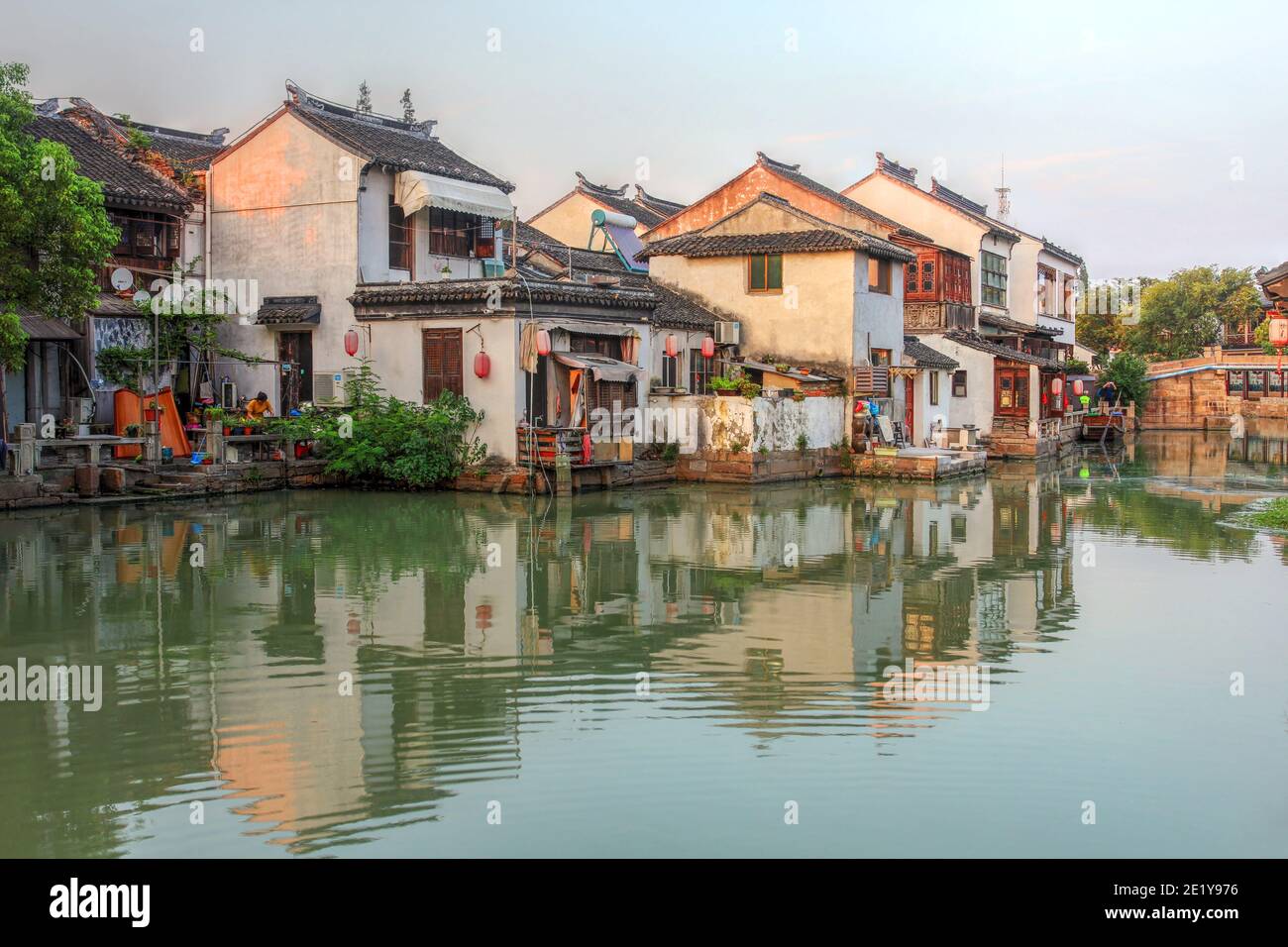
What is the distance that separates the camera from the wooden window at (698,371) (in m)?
30.1

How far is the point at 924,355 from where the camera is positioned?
35.4 metres

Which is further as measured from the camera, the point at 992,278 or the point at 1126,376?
the point at 1126,376

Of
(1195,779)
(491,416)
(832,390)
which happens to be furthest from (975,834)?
(832,390)

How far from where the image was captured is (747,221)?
1244 inches

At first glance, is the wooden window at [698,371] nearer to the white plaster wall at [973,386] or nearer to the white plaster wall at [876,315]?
the white plaster wall at [876,315]

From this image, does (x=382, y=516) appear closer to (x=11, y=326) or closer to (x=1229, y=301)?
(x=11, y=326)

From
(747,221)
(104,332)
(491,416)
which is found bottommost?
(491,416)

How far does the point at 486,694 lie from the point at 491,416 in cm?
1477

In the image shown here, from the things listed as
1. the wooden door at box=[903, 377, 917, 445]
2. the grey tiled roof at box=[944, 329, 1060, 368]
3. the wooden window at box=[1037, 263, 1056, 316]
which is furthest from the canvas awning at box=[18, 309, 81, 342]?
the wooden window at box=[1037, 263, 1056, 316]

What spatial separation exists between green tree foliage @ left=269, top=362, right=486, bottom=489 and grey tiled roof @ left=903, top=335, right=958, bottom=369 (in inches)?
550

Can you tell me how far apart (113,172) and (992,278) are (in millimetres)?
27724

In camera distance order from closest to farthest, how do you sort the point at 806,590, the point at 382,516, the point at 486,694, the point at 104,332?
the point at 486,694, the point at 806,590, the point at 382,516, the point at 104,332

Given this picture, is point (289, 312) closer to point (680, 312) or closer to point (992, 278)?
point (680, 312)

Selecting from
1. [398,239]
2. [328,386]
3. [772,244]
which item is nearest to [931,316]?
[772,244]
